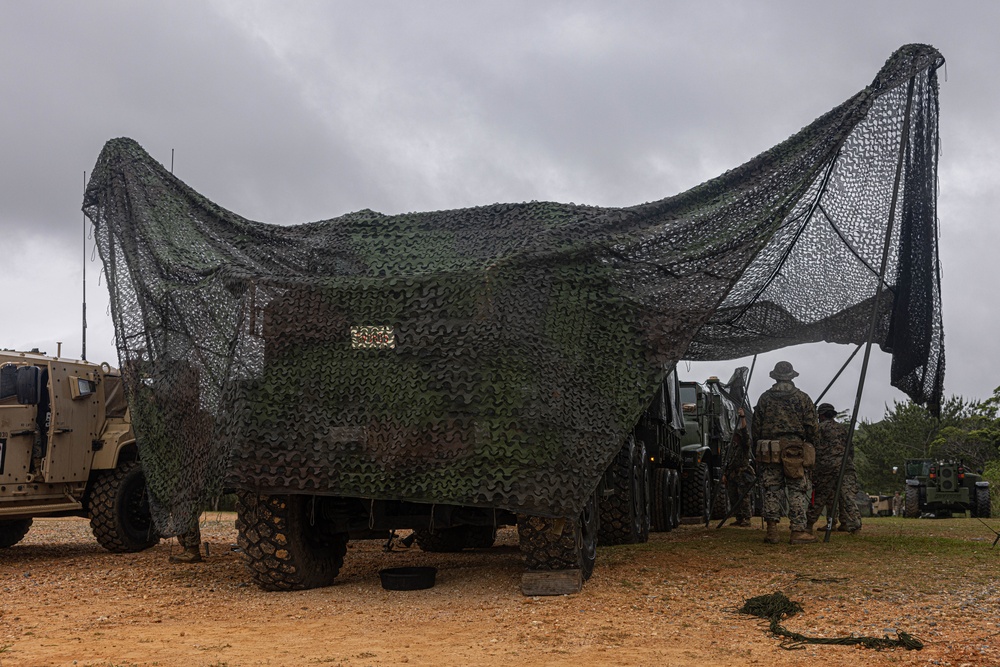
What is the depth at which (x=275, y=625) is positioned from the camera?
5.84m

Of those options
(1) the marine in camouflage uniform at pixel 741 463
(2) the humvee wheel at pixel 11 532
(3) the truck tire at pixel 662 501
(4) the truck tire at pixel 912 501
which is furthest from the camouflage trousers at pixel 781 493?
(4) the truck tire at pixel 912 501

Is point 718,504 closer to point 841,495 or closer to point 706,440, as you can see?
point 706,440

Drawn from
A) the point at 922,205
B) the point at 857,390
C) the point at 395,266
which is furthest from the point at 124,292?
the point at 922,205

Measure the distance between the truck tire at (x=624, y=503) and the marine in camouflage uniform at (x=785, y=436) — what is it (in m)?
1.34

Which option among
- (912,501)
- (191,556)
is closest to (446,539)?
(191,556)

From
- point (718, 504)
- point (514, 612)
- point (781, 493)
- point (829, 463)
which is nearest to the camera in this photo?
point (514, 612)

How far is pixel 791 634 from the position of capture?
16.9ft

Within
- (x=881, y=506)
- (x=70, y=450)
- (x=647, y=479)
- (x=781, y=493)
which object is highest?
(x=70, y=450)

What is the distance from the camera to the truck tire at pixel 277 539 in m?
6.89

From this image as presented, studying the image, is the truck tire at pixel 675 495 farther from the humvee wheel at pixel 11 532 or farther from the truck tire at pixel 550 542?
the humvee wheel at pixel 11 532

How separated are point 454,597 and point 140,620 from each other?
2.08 m

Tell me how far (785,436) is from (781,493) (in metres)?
0.66

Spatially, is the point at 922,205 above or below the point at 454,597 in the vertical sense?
above

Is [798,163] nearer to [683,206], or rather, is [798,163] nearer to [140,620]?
[683,206]
